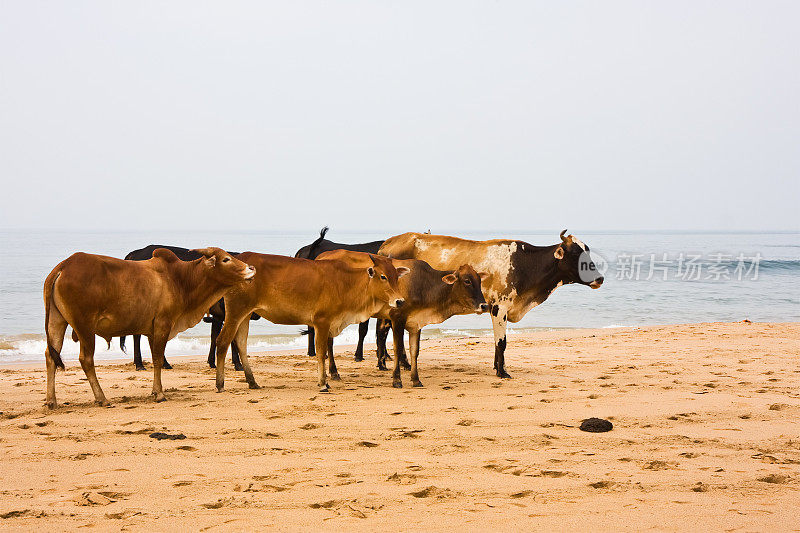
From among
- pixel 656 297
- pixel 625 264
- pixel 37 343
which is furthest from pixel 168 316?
pixel 625 264

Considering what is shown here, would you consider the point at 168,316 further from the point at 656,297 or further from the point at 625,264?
the point at 625,264

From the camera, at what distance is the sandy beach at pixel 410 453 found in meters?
4.71

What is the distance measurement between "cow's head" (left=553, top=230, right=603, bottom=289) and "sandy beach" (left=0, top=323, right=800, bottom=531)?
1.65 m

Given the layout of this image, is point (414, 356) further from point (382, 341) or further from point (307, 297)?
point (382, 341)

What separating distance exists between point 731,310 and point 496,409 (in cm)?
2052

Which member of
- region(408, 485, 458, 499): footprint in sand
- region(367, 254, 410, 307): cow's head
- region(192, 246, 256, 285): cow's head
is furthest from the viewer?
region(367, 254, 410, 307): cow's head

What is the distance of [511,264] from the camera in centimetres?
1145

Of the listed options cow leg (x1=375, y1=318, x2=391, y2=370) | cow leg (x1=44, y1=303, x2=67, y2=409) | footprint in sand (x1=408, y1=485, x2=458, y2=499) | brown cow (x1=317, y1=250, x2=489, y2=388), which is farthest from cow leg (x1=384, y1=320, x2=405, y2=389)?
footprint in sand (x1=408, y1=485, x2=458, y2=499)

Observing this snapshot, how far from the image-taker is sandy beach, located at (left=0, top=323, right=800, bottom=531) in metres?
4.71

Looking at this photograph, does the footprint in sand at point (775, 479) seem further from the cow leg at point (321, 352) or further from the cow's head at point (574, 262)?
the cow's head at point (574, 262)

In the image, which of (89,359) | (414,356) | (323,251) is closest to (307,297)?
(414,356)

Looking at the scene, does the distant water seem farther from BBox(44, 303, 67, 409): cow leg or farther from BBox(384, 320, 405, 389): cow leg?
BBox(384, 320, 405, 389): cow leg

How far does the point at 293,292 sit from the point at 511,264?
12.2ft

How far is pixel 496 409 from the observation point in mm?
8164
